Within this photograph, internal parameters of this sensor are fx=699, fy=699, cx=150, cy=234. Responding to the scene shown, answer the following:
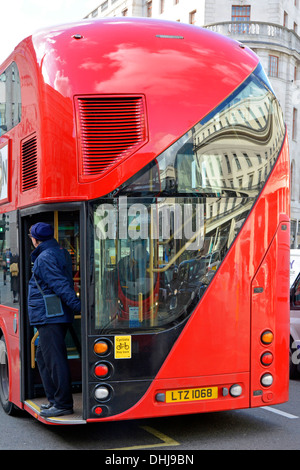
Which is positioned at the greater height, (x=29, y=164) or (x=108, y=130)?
(x=108, y=130)

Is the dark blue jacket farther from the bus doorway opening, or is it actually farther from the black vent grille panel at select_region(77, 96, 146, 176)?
the black vent grille panel at select_region(77, 96, 146, 176)

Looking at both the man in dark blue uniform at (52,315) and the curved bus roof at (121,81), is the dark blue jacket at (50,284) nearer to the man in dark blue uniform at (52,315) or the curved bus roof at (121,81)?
the man in dark blue uniform at (52,315)

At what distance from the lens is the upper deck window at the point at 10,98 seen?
22.8 feet

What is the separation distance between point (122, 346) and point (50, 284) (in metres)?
0.89

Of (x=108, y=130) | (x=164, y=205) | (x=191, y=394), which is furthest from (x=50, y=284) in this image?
(x=191, y=394)

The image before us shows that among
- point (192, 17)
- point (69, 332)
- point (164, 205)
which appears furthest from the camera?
point (192, 17)

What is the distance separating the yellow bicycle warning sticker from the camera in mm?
5742

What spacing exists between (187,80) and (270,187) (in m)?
1.19

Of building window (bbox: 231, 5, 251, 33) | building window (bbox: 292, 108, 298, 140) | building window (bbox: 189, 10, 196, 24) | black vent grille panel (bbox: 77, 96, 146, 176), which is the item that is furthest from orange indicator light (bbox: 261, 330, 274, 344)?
building window (bbox: 292, 108, 298, 140)

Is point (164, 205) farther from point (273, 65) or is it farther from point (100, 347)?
point (273, 65)

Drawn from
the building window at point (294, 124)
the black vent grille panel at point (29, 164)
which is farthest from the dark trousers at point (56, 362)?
the building window at point (294, 124)

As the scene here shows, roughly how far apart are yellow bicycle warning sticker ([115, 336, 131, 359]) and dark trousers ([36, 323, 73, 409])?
2.22ft

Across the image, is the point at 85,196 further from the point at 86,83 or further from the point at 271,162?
the point at 271,162

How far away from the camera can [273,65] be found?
43.7 meters
